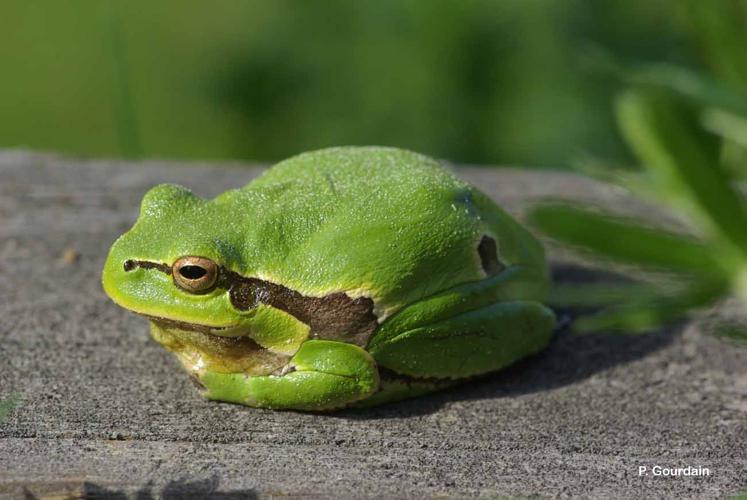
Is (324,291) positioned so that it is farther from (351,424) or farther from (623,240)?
(623,240)

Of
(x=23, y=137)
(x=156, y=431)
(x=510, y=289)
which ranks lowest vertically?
(x=156, y=431)

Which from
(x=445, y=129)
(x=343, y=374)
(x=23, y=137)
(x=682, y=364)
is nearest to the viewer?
(x=343, y=374)

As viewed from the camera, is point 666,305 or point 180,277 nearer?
point 666,305

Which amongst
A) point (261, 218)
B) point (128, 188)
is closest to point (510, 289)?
point (261, 218)

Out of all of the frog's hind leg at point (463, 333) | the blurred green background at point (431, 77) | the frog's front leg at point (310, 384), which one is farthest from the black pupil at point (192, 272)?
the blurred green background at point (431, 77)

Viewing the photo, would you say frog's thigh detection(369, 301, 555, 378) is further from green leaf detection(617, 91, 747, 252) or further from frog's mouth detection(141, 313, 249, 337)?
green leaf detection(617, 91, 747, 252)

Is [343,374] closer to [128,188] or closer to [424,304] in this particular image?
[424,304]

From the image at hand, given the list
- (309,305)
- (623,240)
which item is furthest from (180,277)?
(623,240)
